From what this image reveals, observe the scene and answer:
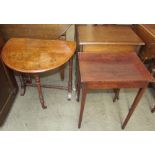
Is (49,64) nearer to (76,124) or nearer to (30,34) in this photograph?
(30,34)

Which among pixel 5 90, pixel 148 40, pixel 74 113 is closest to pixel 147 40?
pixel 148 40

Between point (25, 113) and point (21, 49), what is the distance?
69 centimetres

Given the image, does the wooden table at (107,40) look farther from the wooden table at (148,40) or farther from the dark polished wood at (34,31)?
the dark polished wood at (34,31)

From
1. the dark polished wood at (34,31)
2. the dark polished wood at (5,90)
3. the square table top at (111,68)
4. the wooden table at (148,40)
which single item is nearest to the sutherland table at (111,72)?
the square table top at (111,68)

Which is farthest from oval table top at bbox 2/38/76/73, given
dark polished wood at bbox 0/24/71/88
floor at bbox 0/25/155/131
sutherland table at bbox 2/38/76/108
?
floor at bbox 0/25/155/131

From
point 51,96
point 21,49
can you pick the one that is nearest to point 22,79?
point 51,96

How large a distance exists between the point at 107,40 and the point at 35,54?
677 mm

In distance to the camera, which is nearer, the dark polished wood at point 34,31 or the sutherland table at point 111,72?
the sutherland table at point 111,72

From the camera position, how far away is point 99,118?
164cm

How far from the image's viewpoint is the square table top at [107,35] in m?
1.45

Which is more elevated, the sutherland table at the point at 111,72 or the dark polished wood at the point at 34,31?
the dark polished wood at the point at 34,31

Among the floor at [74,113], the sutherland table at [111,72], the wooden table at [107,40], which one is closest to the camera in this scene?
the sutherland table at [111,72]

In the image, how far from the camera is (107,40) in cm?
147

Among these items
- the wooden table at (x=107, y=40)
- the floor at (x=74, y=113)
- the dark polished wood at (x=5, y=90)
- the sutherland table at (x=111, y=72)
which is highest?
the wooden table at (x=107, y=40)
